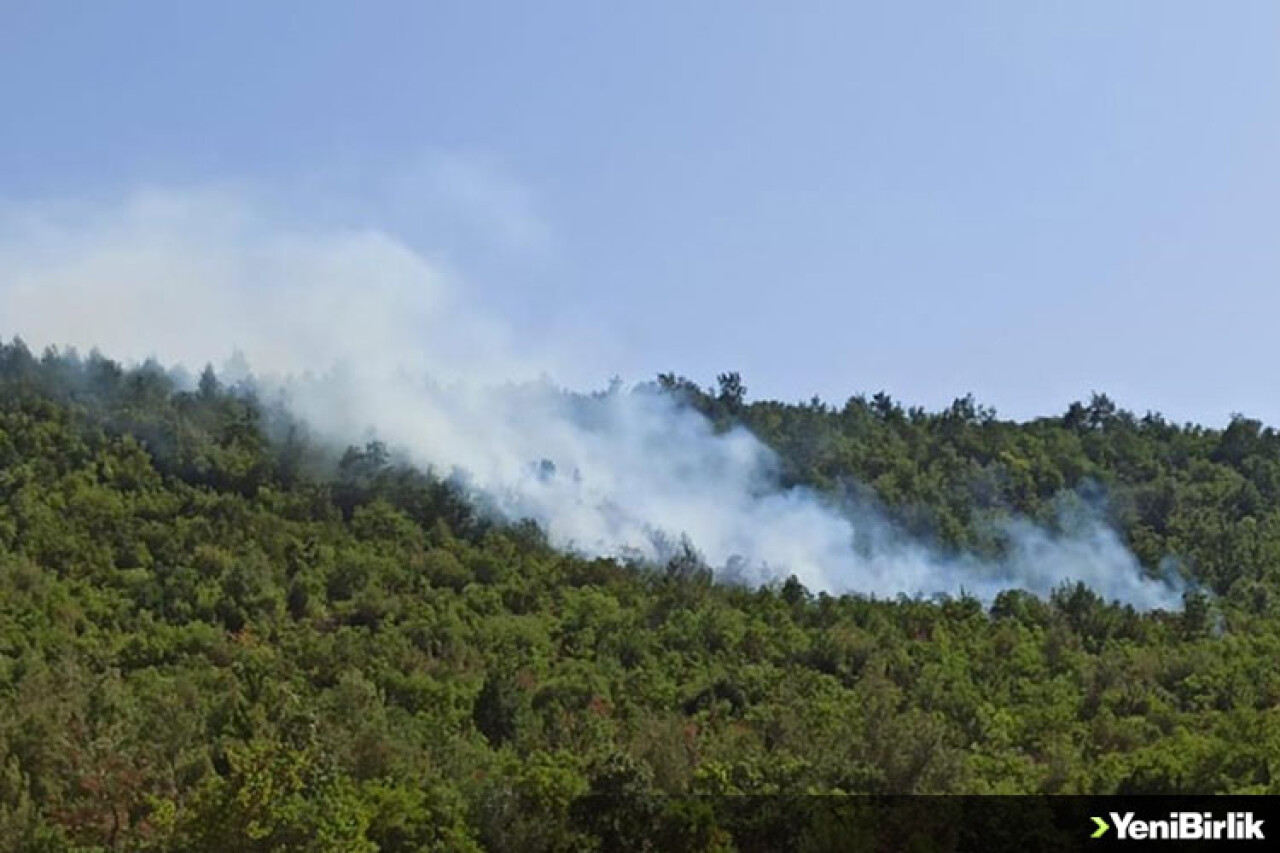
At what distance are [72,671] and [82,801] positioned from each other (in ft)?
72.2

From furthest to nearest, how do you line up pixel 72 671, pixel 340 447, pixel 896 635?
pixel 340 447 < pixel 896 635 < pixel 72 671

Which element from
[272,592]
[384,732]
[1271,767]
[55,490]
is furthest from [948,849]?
[55,490]

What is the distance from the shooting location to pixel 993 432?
15150cm

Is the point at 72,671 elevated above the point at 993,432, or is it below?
below

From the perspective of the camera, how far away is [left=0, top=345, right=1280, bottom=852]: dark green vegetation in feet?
189

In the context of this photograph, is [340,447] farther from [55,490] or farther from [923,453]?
[923,453]

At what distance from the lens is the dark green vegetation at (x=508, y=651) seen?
57.7m
